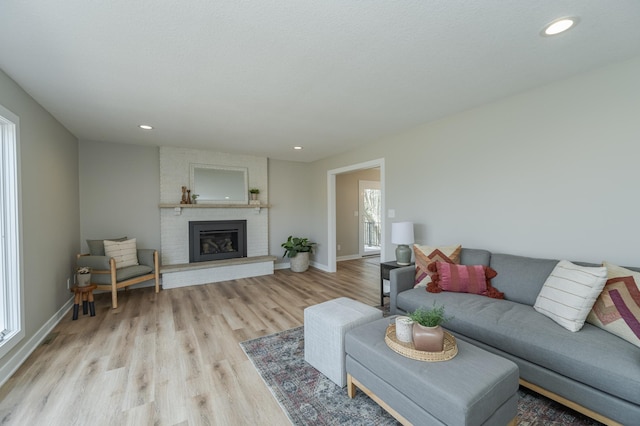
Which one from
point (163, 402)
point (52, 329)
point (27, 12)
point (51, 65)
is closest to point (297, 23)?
point (27, 12)

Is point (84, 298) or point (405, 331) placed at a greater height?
point (405, 331)

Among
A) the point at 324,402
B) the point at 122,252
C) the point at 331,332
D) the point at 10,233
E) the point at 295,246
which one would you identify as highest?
the point at 10,233

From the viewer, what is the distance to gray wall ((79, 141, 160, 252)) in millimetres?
4090

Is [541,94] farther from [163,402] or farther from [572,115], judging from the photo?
[163,402]

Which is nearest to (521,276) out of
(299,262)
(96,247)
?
(299,262)

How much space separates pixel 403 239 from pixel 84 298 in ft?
13.2

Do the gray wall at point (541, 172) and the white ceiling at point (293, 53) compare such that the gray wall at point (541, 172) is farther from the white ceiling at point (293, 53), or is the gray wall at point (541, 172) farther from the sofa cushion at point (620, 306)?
the sofa cushion at point (620, 306)

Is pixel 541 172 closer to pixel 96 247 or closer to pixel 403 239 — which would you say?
pixel 403 239

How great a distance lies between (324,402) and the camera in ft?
5.70

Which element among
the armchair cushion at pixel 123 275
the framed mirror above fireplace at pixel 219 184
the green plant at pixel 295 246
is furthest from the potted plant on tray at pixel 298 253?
the armchair cushion at pixel 123 275

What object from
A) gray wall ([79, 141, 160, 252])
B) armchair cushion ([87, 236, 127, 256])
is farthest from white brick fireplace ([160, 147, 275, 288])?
armchair cushion ([87, 236, 127, 256])

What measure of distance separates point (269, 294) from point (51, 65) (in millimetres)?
3385

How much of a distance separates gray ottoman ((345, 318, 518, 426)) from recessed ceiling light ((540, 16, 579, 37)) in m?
2.04

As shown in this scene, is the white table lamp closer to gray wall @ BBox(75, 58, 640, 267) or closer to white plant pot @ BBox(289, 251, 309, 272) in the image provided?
gray wall @ BBox(75, 58, 640, 267)
